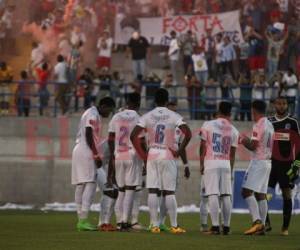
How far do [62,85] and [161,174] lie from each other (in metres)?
13.1

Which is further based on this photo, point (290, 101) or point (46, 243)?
point (290, 101)

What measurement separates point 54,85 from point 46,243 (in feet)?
52.7

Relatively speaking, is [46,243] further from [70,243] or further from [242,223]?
[242,223]

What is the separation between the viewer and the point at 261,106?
61.4 feet

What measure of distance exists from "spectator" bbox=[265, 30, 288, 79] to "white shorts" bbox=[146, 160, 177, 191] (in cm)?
1373

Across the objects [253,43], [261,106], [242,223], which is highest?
[253,43]

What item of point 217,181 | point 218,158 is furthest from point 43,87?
point 217,181

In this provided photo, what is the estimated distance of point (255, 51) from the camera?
3170 centimetres

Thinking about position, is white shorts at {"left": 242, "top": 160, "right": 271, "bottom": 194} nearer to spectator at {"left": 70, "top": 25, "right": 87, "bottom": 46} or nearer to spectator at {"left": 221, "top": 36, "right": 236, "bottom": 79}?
spectator at {"left": 221, "top": 36, "right": 236, "bottom": 79}

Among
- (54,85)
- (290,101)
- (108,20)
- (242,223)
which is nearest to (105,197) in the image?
(242,223)

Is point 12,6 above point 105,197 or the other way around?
above

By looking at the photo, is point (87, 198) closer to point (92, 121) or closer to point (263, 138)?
point (92, 121)

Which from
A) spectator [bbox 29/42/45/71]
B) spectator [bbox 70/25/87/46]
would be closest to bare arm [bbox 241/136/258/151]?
spectator [bbox 70/25/87/46]

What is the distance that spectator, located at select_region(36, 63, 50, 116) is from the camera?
30938mm
